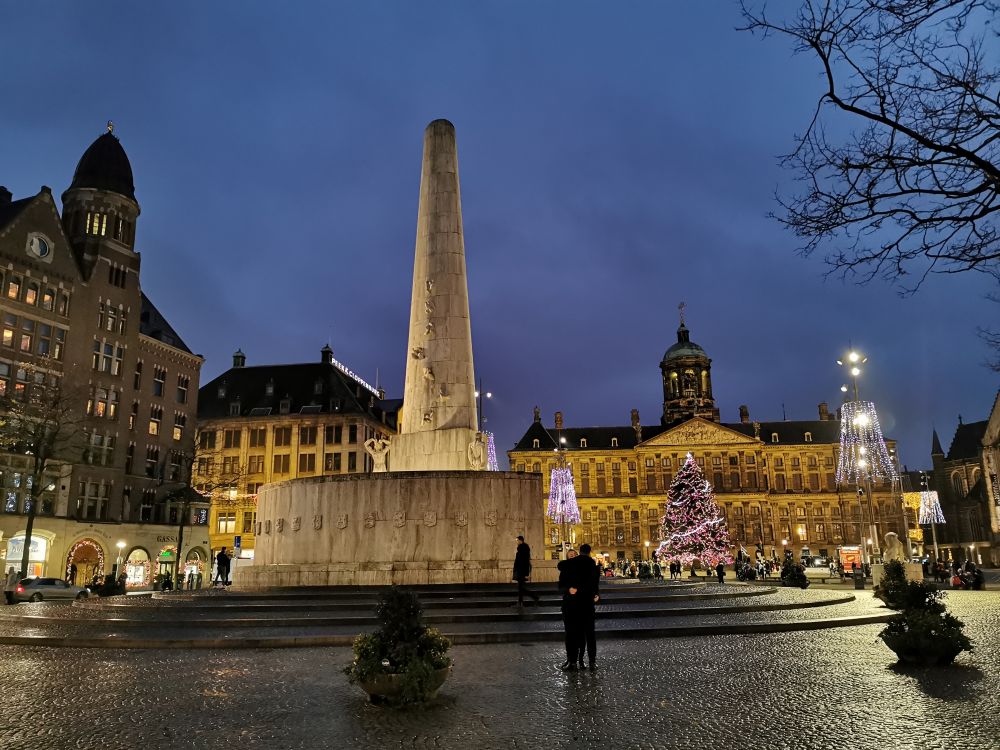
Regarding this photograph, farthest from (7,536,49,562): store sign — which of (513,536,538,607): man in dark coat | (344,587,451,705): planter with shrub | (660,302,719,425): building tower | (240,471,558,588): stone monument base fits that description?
(660,302,719,425): building tower

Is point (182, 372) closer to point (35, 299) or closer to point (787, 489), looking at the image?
point (35, 299)

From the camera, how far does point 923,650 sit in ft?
28.1

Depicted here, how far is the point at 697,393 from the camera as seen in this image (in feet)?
328

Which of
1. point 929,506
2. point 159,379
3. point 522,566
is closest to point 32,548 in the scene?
point 159,379

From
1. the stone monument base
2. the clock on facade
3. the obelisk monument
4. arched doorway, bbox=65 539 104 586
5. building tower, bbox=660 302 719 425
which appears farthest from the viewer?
building tower, bbox=660 302 719 425

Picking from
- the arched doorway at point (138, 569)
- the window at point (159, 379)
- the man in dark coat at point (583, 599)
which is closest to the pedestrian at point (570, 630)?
the man in dark coat at point (583, 599)

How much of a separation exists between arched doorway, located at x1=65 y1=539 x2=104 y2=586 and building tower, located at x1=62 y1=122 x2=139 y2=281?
16.6 m

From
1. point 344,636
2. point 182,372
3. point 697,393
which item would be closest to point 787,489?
point 697,393

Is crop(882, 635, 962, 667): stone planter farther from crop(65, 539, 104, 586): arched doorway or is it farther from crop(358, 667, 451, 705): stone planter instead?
crop(65, 539, 104, 586): arched doorway

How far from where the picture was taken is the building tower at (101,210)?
153 feet

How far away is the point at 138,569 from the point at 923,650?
47.9 meters

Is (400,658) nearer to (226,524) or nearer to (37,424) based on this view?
(37,424)

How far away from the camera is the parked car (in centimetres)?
2834

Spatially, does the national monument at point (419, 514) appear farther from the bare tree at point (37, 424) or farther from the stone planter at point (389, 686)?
the bare tree at point (37, 424)
